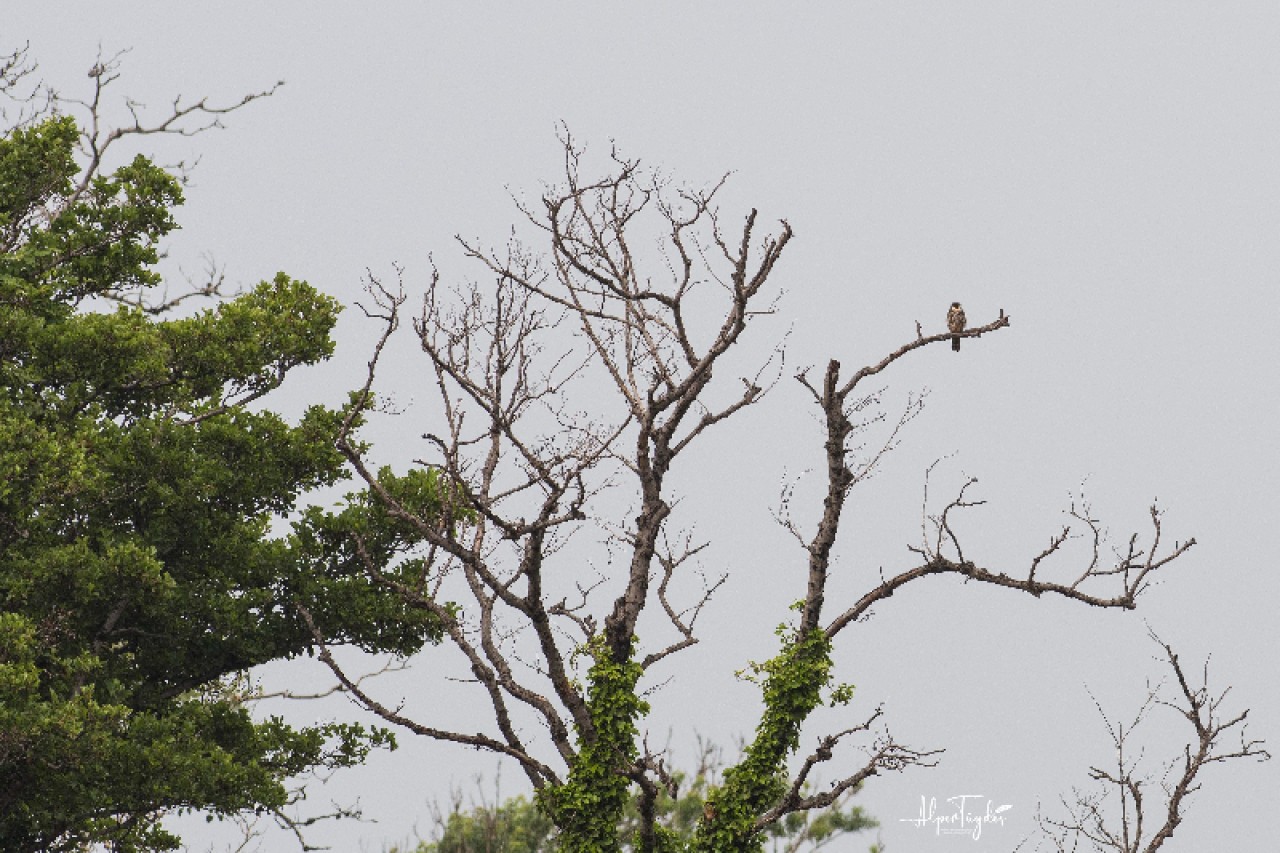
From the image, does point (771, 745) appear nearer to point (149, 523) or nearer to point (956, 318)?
point (956, 318)

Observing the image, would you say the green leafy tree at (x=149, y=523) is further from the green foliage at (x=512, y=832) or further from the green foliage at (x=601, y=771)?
the green foliage at (x=512, y=832)

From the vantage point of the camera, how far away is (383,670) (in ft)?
57.0

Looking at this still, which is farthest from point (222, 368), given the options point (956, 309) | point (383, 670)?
point (956, 309)

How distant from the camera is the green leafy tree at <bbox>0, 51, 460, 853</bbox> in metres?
13.6

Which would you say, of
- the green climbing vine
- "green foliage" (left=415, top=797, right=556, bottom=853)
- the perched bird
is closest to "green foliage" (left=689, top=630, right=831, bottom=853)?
the green climbing vine

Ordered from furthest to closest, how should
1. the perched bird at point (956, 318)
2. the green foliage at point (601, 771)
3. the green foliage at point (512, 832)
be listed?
the green foliage at point (512, 832), the green foliage at point (601, 771), the perched bird at point (956, 318)

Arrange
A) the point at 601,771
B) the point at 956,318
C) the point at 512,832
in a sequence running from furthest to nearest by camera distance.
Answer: the point at 512,832
the point at 601,771
the point at 956,318

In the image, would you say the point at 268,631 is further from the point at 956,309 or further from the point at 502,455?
the point at 956,309

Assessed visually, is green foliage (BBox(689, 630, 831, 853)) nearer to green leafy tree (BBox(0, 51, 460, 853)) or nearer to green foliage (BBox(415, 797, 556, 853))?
green leafy tree (BBox(0, 51, 460, 853))

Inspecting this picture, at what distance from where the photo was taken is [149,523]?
→ 48.6 ft

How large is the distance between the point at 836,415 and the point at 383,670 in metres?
7.26

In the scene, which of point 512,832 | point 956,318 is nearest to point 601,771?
point 956,318

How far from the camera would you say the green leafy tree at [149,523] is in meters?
13.6

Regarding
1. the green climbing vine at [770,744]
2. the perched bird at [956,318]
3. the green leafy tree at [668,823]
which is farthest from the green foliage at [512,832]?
the perched bird at [956,318]
